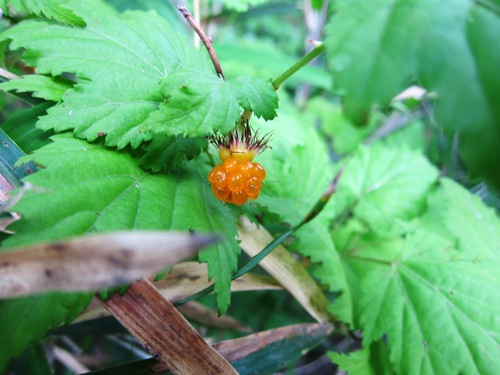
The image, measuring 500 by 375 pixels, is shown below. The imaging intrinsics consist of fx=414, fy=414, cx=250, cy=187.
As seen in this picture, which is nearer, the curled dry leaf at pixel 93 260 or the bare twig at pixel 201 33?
the curled dry leaf at pixel 93 260

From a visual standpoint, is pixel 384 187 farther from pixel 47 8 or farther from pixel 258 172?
pixel 47 8

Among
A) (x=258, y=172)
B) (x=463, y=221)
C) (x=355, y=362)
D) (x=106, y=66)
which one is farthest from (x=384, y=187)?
(x=106, y=66)

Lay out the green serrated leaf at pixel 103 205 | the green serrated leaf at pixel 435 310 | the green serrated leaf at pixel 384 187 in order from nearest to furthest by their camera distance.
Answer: the green serrated leaf at pixel 103 205 < the green serrated leaf at pixel 435 310 < the green serrated leaf at pixel 384 187

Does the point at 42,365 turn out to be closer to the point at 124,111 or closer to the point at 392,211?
the point at 124,111

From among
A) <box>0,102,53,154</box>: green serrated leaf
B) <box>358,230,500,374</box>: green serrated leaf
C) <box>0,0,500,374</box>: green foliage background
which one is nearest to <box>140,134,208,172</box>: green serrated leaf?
<box>0,0,500,374</box>: green foliage background

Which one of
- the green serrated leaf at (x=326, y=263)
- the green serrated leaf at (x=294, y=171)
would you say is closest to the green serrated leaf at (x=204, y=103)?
the green serrated leaf at (x=294, y=171)

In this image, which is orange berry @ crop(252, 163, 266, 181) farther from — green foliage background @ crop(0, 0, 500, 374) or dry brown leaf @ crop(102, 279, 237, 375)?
Result: dry brown leaf @ crop(102, 279, 237, 375)

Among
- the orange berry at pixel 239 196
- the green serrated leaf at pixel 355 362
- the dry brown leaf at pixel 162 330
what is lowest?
the green serrated leaf at pixel 355 362

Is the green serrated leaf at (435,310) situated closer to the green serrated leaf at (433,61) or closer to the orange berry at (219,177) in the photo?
the orange berry at (219,177)
